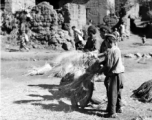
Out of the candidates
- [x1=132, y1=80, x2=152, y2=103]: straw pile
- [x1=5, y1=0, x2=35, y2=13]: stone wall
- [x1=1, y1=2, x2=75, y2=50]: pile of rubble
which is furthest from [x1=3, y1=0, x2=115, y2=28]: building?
[x1=132, y1=80, x2=152, y2=103]: straw pile

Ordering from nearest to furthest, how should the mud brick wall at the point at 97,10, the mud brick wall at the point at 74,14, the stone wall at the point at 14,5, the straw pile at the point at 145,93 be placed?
the straw pile at the point at 145,93
the mud brick wall at the point at 74,14
the stone wall at the point at 14,5
the mud brick wall at the point at 97,10

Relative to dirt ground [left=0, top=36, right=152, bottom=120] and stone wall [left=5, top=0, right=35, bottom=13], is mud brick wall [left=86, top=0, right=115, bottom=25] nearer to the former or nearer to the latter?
stone wall [left=5, top=0, right=35, bottom=13]

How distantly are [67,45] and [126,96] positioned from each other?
973cm

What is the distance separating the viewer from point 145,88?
18.1 ft

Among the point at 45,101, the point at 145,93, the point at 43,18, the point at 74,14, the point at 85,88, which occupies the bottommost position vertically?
the point at 45,101

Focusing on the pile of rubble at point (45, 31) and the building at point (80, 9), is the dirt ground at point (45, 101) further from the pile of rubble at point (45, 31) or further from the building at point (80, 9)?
the building at point (80, 9)

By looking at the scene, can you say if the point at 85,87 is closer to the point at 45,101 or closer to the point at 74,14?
the point at 45,101

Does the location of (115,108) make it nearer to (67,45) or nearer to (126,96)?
(126,96)

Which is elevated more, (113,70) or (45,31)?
(45,31)

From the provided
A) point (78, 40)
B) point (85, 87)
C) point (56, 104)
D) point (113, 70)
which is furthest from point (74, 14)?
point (113, 70)

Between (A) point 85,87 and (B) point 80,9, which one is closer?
(A) point 85,87

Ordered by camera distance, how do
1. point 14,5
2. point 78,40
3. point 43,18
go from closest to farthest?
point 78,40 → point 43,18 → point 14,5

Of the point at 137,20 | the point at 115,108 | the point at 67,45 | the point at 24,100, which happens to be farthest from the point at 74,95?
the point at 137,20

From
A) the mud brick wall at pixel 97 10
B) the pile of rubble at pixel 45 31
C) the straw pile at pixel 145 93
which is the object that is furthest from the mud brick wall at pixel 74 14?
the straw pile at pixel 145 93
